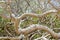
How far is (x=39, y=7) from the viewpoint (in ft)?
11.3

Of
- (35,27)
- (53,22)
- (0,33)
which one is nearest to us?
(35,27)

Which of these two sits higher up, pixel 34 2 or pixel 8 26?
pixel 34 2

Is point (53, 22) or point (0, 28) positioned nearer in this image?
point (53, 22)

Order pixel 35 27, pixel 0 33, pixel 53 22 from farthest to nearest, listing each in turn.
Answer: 1. pixel 0 33
2. pixel 53 22
3. pixel 35 27

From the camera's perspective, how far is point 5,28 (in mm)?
3471

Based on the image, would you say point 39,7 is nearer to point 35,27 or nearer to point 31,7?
point 31,7

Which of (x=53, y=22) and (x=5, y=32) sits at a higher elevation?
(x=53, y=22)

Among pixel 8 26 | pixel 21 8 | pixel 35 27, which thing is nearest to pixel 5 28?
pixel 8 26

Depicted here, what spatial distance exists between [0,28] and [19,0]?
770 millimetres

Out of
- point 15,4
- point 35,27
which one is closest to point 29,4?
point 15,4

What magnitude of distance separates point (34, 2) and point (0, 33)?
1.04 m

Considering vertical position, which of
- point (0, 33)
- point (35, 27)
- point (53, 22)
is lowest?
point (0, 33)

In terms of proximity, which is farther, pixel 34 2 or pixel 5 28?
pixel 34 2

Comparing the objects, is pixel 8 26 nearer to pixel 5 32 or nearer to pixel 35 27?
pixel 5 32
